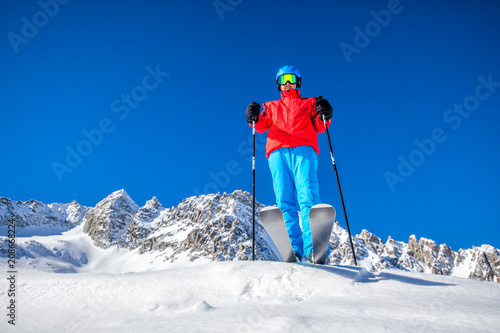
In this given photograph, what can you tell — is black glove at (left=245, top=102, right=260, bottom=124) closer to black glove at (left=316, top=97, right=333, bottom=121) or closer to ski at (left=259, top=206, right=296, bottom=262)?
black glove at (left=316, top=97, right=333, bottom=121)

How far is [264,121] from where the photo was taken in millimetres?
5906

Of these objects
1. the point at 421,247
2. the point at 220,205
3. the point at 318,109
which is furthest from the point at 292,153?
the point at 421,247

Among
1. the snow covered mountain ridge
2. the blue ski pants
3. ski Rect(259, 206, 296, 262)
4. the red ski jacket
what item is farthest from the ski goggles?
the snow covered mountain ridge

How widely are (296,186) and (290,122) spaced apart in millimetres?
1226

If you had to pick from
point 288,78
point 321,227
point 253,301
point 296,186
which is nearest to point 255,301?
point 253,301

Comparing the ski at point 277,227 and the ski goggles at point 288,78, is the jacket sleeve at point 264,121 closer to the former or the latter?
the ski goggles at point 288,78

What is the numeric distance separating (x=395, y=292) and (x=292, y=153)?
310 centimetres

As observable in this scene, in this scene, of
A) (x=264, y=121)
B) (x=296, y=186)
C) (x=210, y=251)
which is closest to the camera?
(x=296, y=186)

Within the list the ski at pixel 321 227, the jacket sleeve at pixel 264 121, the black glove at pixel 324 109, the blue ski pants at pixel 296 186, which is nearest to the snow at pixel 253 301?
the ski at pixel 321 227

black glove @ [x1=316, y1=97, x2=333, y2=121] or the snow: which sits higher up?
black glove @ [x1=316, y1=97, x2=333, y2=121]

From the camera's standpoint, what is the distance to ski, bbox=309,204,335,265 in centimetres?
386

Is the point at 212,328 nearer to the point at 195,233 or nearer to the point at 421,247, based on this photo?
the point at 195,233

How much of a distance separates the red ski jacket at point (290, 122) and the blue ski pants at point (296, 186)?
151 mm

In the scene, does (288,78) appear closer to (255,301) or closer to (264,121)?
(264,121)
